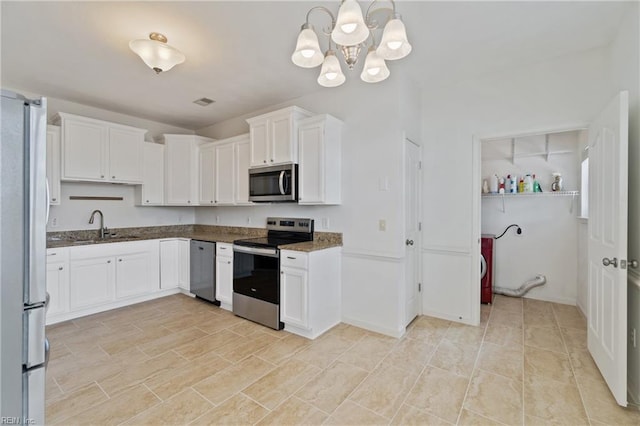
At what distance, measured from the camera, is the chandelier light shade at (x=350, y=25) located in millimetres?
1404

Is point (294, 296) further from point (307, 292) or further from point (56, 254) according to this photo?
point (56, 254)

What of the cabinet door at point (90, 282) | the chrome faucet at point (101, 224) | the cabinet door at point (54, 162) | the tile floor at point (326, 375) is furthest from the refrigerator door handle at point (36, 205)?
the chrome faucet at point (101, 224)

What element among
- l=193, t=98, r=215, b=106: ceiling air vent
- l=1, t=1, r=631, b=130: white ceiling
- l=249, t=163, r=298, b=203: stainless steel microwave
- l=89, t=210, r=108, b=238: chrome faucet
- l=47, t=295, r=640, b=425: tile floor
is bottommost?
l=47, t=295, r=640, b=425: tile floor

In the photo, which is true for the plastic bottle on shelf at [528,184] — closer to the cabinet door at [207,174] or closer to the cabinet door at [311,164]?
the cabinet door at [311,164]

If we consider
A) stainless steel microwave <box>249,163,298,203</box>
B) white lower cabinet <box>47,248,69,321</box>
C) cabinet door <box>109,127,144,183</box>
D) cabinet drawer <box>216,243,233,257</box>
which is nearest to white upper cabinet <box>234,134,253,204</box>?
stainless steel microwave <box>249,163,298,203</box>

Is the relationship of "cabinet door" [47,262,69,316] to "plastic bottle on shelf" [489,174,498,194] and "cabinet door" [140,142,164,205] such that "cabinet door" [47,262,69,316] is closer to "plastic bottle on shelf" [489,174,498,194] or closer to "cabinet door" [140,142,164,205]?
"cabinet door" [140,142,164,205]

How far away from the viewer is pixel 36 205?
121 cm

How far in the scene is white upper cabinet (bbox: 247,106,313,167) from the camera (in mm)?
3301

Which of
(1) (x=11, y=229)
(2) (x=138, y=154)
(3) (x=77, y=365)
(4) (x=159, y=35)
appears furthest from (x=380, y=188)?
(2) (x=138, y=154)

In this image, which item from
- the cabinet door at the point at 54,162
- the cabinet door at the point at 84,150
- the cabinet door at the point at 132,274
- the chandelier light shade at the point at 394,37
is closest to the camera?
the chandelier light shade at the point at 394,37

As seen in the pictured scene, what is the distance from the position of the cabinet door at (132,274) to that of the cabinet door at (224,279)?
3.63 ft

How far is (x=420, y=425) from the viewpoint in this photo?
5.79 feet

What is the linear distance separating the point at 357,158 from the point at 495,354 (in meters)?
2.28

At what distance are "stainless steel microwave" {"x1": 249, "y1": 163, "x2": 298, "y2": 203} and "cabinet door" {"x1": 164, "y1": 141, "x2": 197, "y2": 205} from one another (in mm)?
1501
